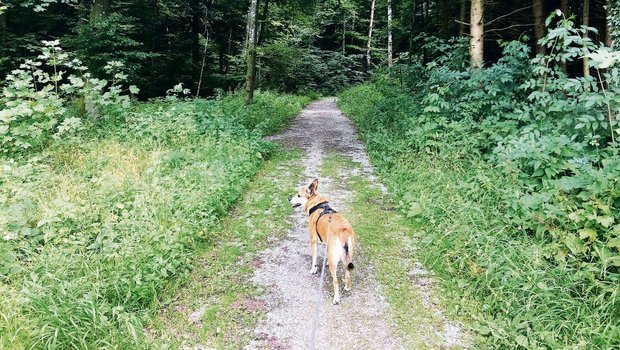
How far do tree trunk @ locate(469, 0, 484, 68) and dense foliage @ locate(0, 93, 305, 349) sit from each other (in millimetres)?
5952

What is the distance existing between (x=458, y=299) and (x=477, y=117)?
5.29m

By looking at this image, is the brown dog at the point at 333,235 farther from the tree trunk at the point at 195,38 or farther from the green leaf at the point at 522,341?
the tree trunk at the point at 195,38

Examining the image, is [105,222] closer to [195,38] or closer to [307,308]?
[307,308]

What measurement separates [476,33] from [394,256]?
21.5 ft

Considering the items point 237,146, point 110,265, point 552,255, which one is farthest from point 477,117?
point 110,265

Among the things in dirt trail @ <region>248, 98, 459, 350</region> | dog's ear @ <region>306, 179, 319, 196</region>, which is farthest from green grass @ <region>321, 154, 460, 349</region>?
dog's ear @ <region>306, 179, 319, 196</region>

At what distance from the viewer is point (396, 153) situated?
873 centimetres

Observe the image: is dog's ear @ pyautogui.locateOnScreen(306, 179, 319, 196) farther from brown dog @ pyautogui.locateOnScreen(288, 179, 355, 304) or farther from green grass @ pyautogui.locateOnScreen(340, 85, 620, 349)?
green grass @ pyautogui.locateOnScreen(340, 85, 620, 349)

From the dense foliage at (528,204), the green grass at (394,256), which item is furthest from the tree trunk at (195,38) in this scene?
the dense foliage at (528,204)

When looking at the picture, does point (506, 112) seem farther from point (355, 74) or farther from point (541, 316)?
point (355, 74)

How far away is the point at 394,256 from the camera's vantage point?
5039 millimetres

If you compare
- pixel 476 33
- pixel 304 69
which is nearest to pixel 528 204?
pixel 476 33

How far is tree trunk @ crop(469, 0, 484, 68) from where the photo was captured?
882 cm

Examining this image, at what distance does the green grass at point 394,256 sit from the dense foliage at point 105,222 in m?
2.29
